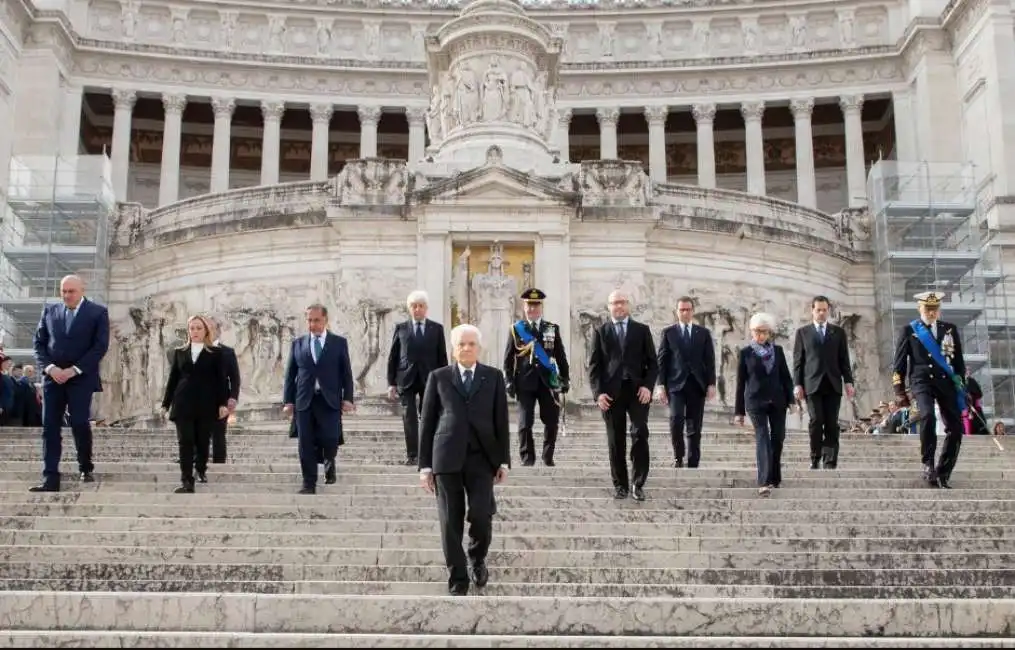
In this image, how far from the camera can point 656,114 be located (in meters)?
62.1

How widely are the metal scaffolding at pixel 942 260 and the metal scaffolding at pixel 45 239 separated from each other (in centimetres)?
2211

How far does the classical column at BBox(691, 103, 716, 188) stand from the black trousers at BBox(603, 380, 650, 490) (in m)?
49.4

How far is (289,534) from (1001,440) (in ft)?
38.0

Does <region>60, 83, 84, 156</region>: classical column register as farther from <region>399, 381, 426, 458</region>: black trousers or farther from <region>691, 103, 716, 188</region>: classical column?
<region>399, 381, 426, 458</region>: black trousers

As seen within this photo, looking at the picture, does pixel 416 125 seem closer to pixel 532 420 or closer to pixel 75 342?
pixel 532 420

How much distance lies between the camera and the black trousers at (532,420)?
14.6 m

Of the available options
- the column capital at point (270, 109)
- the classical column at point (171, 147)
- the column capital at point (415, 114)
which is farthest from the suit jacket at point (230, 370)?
the column capital at point (270, 109)

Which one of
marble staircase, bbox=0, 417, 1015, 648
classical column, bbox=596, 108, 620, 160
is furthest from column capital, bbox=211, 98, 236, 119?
marble staircase, bbox=0, 417, 1015, 648

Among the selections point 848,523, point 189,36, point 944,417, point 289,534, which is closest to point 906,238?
point 944,417

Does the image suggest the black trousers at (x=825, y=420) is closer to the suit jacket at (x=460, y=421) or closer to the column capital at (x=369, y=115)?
the suit jacket at (x=460, y=421)

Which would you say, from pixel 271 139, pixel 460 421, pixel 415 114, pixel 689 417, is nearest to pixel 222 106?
pixel 271 139

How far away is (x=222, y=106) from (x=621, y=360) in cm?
5274

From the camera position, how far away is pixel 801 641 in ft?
25.9

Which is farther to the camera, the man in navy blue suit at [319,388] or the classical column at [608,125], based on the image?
the classical column at [608,125]
